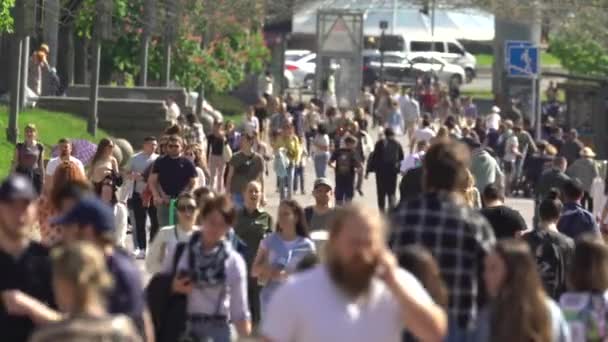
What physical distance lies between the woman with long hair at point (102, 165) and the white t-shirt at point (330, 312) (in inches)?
513

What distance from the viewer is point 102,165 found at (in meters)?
21.9

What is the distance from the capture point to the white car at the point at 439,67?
245ft

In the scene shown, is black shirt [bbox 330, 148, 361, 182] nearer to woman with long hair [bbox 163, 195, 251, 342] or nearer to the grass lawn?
the grass lawn

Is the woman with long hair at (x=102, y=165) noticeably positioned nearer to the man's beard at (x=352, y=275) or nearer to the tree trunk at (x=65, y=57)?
the man's beard at (x=352, y=275)

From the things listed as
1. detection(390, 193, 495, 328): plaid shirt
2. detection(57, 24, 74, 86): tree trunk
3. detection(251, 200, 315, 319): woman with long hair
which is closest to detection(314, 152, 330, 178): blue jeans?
detection(57, 24, 74, 86): tree trunk

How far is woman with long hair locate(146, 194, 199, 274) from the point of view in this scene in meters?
14.3

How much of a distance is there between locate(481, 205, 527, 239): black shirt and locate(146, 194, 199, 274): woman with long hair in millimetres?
2074

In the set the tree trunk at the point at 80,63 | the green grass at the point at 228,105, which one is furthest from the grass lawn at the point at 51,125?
the green grass at the point at 228,105

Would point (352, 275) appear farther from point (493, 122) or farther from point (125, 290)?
point (493, 122)

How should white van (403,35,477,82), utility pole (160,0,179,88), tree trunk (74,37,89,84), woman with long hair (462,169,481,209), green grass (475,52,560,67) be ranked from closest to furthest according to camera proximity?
woman with long hair (462,169,481,209), utility pole (160,0,179,88), tree trunk (74,37,89,84), white van (403,35,477,82), green grass (475,52,560,67)

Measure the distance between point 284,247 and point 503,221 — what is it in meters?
1.64

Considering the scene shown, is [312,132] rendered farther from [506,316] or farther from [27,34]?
[506,316]

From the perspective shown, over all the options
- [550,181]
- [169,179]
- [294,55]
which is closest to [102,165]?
[169,179]

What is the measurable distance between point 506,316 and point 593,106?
36367 millimetres
